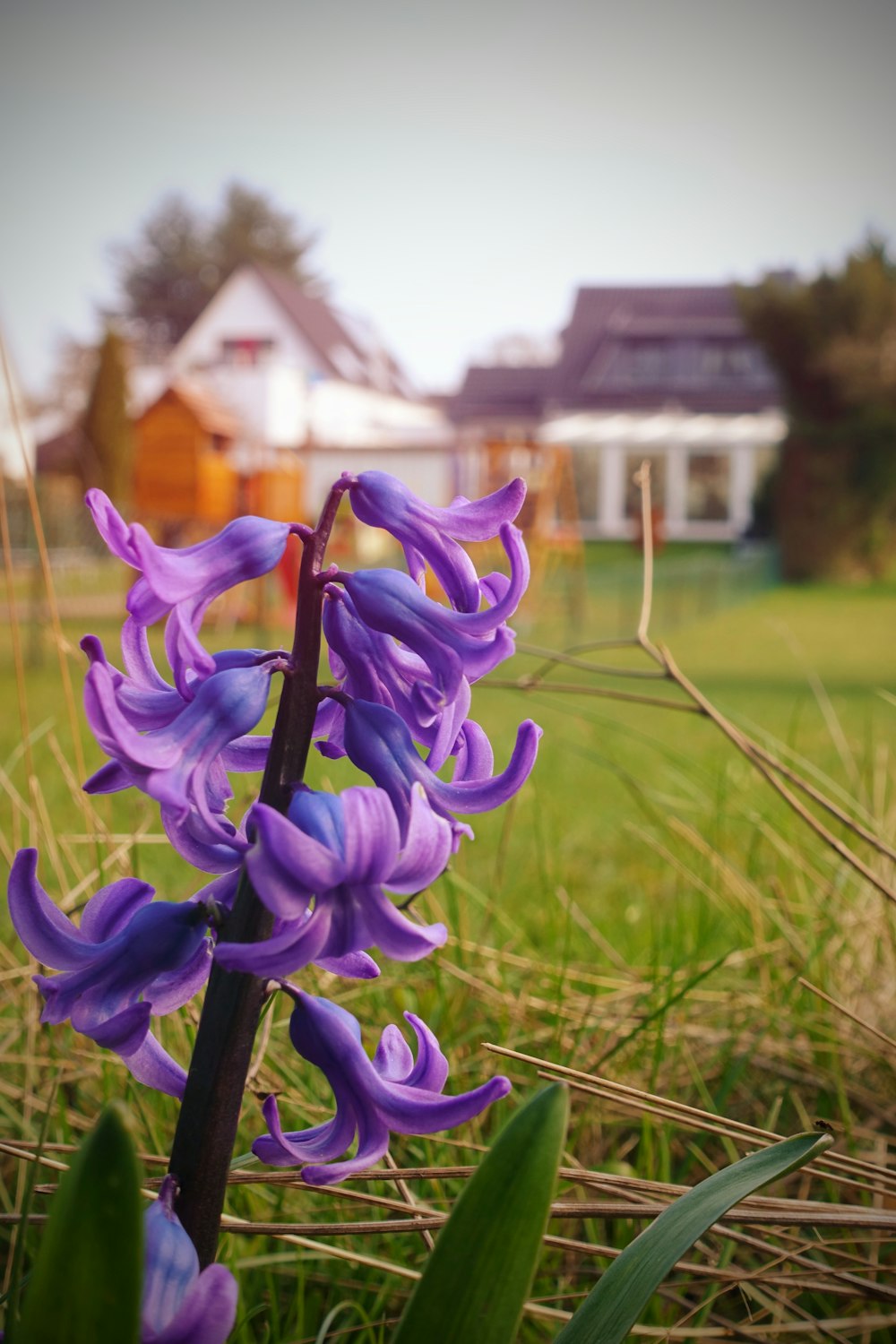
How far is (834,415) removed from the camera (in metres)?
19.6

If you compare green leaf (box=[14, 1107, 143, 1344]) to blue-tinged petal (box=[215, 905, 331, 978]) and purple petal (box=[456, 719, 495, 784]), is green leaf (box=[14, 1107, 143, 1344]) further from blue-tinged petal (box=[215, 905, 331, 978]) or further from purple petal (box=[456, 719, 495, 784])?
purple petal (box=[456, 719, 495, 784])

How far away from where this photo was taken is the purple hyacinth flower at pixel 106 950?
70 centimetres

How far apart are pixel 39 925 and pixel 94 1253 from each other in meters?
0.21

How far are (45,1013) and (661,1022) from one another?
0.87 m

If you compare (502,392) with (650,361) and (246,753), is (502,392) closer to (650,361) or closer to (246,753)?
(650,361)

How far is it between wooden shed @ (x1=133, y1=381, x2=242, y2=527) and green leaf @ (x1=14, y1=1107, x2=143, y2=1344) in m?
11.8

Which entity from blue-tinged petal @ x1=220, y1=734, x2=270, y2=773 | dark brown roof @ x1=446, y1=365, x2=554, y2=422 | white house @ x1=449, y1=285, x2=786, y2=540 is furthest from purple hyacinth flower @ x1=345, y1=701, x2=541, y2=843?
dark brown roof @ x1=446, y1=365, x2=554, y2=422

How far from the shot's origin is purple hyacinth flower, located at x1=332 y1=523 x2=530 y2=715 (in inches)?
27.4

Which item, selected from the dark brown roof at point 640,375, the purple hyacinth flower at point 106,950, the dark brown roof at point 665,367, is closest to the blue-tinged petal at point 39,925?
the purple hyacinth flower at point 106,950

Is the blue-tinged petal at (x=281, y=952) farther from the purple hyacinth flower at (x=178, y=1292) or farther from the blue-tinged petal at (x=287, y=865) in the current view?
the purple hyacinth flower at (x=178, y=1292)

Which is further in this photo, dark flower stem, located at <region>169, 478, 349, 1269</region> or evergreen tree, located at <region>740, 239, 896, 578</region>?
evergreen tree, located at <region>740, 239, 896, 578</region>

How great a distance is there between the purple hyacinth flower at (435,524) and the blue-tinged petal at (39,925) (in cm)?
28

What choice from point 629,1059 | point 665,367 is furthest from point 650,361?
point 629,1059

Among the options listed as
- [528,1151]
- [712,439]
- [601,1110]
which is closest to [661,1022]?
[601,1110]
